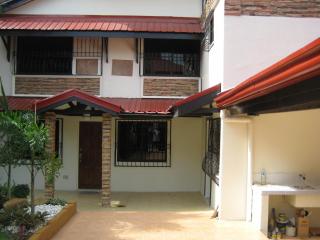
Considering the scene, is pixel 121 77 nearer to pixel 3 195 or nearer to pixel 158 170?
pixel 158 170

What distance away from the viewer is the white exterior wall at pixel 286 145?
846 centimetres

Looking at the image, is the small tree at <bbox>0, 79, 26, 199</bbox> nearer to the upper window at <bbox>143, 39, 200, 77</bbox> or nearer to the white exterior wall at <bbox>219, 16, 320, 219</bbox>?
the white exterior wall at <bbox>219, 16, 320, 219</bbox>

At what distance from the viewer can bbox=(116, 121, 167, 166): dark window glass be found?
1327 centimetres

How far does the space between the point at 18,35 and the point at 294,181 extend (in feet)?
28.7

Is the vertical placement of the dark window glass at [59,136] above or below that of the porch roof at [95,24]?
below

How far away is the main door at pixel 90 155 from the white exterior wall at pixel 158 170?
0.52 feet

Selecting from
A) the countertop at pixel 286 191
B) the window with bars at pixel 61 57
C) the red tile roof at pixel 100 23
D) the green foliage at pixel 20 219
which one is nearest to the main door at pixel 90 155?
the window with bars at pixel 61 57

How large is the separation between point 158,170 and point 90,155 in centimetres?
220

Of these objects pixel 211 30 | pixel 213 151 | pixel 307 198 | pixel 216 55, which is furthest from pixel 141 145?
pixel 307 198

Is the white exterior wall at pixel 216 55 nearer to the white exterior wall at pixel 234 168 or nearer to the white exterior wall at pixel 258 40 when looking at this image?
the white exterior wall at pixel 258 40

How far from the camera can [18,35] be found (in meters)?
12.5

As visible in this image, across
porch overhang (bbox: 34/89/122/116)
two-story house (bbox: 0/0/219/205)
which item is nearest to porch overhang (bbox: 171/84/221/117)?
porch overhang (bbox: 34/89/122/116)

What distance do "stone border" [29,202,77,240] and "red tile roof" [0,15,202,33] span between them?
18.1 feet

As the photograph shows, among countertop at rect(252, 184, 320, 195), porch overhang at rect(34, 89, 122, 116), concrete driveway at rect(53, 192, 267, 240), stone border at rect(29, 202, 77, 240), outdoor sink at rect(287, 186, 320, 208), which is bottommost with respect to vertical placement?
concrete driveway at rect(53, 192, 267, 240)
